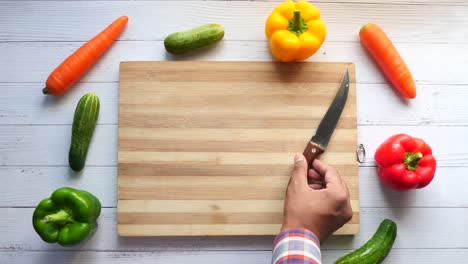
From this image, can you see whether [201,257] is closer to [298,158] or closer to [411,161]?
[298,158]

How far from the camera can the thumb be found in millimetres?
1518

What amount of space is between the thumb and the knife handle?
0.05 m

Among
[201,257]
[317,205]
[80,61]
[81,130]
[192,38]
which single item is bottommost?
[201,257]

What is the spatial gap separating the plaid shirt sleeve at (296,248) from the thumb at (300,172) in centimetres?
17

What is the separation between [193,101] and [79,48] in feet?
1.64

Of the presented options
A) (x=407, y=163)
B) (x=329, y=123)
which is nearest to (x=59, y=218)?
(x=329, y=123)

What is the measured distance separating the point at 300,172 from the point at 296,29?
0.52 metres

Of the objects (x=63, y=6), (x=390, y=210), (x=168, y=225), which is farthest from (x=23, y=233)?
(x=390, y=210)

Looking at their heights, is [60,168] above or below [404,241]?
above

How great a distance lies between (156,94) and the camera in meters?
1.69

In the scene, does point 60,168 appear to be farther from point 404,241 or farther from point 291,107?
point 404,241

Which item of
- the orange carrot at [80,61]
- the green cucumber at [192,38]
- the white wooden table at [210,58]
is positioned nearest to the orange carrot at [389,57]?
the white wooden table at [210,58]

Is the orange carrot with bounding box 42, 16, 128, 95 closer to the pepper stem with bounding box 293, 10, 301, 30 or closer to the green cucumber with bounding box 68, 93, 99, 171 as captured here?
the green cucumber with bounding box 68, 93, 99, 171

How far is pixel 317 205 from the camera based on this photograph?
1.45 meters
